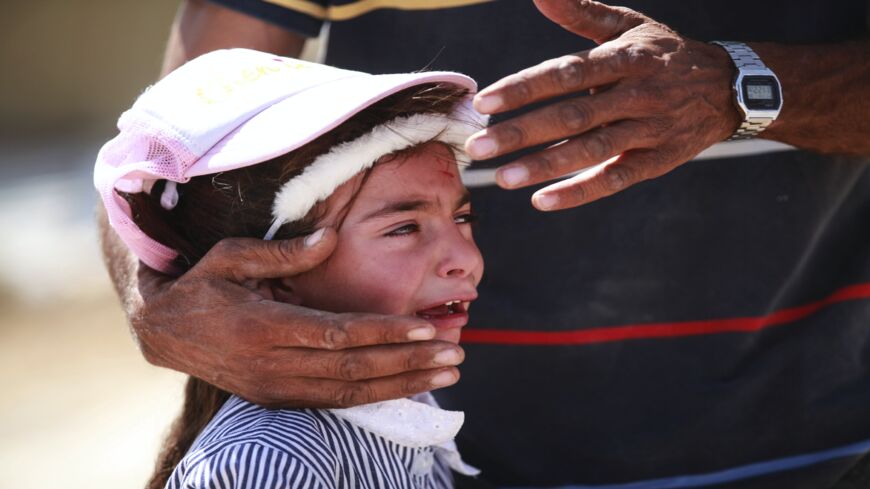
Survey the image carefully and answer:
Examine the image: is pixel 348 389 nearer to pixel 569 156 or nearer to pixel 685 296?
pixel 569 156

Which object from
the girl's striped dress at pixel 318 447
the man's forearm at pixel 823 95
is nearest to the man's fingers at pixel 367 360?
the girl's striped dress at pixel 318 447

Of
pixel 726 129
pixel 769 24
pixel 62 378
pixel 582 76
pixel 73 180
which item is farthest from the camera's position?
pixel 73 180

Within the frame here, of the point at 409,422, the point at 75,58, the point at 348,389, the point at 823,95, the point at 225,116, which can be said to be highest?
the point at 823,95

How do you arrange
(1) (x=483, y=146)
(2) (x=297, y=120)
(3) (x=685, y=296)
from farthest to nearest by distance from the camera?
(3) (x=685, y=296) → (2) (x=297, y=120) → (1) (x=483, y=146)

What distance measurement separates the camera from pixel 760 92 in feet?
6.15

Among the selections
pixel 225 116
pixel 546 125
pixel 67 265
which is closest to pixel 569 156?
pixel 546 125

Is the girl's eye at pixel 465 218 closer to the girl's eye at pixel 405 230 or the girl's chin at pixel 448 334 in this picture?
the girl's eye at pixel 405 230

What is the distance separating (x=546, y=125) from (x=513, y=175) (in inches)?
3.9

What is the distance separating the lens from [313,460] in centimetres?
171

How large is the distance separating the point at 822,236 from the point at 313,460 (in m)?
1.32

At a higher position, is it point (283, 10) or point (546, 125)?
point (546, 125)

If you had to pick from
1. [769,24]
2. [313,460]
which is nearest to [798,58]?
[769,24]

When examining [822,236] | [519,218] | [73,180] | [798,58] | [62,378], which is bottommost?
[73,180]

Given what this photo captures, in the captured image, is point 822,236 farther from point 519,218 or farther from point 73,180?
point 73,180
